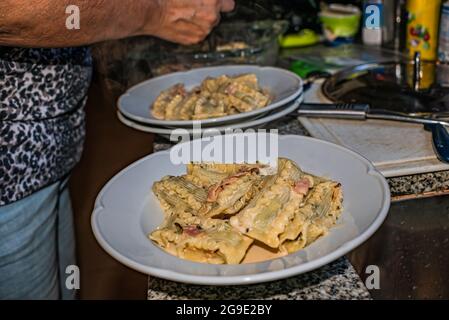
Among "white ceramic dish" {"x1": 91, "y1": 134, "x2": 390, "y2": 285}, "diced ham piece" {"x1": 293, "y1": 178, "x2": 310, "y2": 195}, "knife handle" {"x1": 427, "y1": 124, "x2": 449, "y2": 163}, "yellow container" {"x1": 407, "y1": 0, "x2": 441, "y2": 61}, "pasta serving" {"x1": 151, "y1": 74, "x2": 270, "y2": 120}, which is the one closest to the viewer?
"white ceramic dish" {"x1": 91, "y1": 134, "x2": 390, "y2": 285}

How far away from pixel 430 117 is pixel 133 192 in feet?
1.62

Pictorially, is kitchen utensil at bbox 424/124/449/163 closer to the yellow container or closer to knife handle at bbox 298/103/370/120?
knife handle at bbox 298/103/370/120

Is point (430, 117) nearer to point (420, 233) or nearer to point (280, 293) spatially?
point (420, 233)

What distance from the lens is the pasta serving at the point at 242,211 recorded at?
59 centimetres

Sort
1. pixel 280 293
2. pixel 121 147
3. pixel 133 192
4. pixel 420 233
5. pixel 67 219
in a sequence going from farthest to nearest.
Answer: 1. pixel 121 147
2. pixel 67 219
3. pixel 420 233
4. pixel 133 192
5. pixel 280 293

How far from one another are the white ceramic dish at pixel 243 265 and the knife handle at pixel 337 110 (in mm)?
197

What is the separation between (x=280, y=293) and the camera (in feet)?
2.02

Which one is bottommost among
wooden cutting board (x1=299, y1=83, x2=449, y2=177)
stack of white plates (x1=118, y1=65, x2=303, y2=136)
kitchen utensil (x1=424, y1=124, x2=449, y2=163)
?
wooden cutting board (x1=299, y1=83, x2=449, y2=177)

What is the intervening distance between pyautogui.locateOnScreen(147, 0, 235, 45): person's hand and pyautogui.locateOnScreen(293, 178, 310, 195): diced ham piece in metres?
0.42

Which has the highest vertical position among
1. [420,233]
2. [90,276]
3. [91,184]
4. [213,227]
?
[213,227]

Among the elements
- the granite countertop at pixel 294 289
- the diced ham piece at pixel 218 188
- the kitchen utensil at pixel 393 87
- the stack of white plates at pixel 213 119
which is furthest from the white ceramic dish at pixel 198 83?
the granite countertop at pixel 294 289

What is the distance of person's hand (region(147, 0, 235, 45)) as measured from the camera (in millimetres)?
959

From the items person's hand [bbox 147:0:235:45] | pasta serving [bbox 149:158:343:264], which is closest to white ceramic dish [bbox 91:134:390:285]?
pasta serving [bbox 149:158:343:264]

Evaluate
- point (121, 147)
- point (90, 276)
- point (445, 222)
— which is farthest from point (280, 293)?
point (121, 147)
